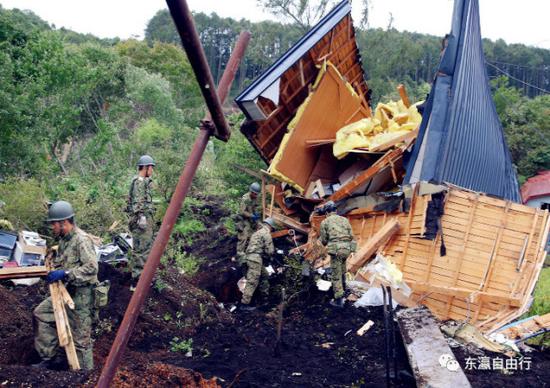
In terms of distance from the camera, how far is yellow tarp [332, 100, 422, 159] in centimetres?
1227

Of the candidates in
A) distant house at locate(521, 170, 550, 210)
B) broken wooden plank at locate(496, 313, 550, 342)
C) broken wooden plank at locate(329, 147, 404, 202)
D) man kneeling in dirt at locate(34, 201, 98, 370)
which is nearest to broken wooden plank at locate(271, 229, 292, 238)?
broken wooden plank at locate(329, 147, 404, 202)

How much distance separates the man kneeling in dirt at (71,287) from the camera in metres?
5.50

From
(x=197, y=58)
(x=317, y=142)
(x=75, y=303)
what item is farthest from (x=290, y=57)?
(x=197, y=58)

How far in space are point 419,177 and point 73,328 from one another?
6935 mm

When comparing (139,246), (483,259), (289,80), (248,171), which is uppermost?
(289,80)

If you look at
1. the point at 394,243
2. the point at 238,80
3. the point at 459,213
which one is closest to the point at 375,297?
the point at 394,243

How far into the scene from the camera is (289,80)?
12.1m

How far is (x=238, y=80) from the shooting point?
1797 inches

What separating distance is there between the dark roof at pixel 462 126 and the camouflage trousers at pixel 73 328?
21.7 ft

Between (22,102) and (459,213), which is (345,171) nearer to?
(459,213)

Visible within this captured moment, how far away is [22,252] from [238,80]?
39.3 meters

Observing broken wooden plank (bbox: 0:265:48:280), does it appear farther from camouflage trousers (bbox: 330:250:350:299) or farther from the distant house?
the distant house

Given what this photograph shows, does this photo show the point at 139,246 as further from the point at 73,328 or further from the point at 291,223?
the point at 291,223

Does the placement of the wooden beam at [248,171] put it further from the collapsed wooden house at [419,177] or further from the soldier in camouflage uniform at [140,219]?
the soldier in camouflage uniform at [140,219]
